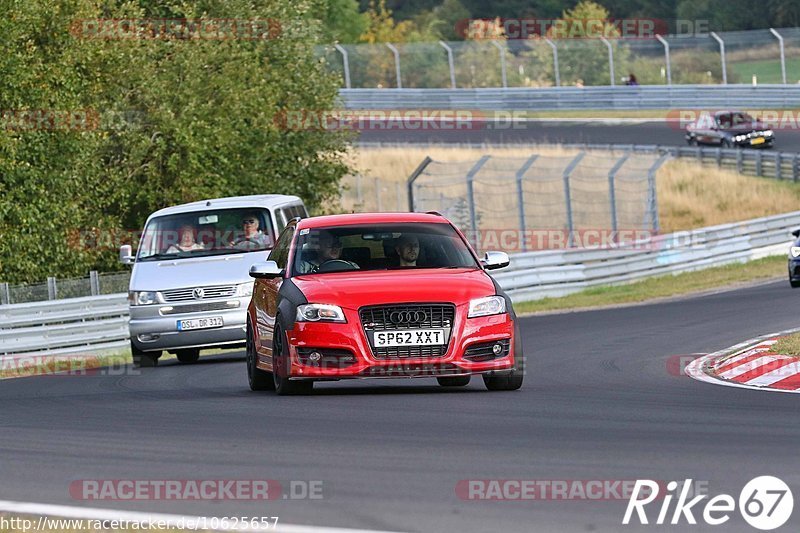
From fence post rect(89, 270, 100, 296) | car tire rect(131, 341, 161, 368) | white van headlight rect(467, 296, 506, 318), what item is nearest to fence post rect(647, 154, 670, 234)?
fence post rect(89, 270, 100, 296)

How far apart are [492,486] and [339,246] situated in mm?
5841

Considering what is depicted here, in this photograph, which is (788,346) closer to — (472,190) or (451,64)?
(472,190)

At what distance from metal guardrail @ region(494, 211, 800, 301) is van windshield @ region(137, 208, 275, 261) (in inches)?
389

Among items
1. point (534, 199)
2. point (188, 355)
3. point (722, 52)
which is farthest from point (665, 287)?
point (722, 52)

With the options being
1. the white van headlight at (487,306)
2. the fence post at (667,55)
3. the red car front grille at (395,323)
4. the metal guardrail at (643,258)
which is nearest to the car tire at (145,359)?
the red car front grille at (395,323)

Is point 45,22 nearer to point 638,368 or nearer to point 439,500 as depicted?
point 638,368

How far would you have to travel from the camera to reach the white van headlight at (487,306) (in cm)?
1228

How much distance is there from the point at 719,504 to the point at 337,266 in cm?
A: 640

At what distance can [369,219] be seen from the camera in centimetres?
1348

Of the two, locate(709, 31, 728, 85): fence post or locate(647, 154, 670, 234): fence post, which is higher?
locate(709, 31, 728, 85): fence post

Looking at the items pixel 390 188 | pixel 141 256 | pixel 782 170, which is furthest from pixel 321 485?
pixel 782 170

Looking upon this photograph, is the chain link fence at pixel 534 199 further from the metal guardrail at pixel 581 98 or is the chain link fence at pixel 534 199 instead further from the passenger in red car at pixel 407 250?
the passenger in red car at pixel 407 250

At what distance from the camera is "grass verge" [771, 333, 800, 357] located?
15.0 metres

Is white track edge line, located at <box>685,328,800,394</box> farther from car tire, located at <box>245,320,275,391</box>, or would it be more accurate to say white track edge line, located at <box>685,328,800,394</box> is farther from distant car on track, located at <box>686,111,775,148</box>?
distant car on track, located at <box>686,111,775,148</box>
